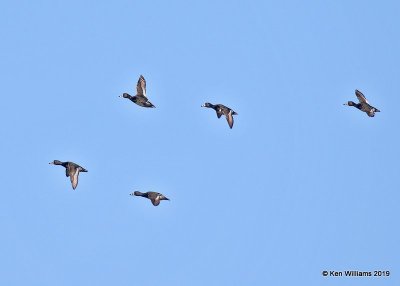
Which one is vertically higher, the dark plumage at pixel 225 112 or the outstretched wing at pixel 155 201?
the dark plumage at pixel 225 112

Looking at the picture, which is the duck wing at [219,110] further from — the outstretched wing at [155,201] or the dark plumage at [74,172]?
the dark plumage at [74,172]

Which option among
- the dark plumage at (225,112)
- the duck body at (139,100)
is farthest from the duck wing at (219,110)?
the duck body at (139,100)

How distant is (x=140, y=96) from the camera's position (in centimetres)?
8306

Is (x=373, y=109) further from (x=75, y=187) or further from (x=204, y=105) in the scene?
(x=75, y=187)

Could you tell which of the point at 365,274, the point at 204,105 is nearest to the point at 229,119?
the point at 204,105

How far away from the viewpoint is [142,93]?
3268 inches

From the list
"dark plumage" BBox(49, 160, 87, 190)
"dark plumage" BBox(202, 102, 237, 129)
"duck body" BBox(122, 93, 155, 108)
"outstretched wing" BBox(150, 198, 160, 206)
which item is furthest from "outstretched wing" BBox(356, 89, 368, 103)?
"dark plumage" BBox(49, 160, 87, 190)

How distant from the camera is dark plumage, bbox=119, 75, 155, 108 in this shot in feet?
272

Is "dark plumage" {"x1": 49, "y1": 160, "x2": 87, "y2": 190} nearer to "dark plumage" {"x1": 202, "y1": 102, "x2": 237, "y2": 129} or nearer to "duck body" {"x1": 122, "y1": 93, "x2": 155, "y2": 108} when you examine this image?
"duck body" {"x1": 122, "y1": 93, "x2": 155, "y2": 108}

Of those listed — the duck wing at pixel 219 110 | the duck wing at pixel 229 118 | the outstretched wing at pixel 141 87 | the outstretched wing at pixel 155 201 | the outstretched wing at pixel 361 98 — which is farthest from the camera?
the duck wing at pixel 219 110

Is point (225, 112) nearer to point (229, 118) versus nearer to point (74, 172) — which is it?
point (229, 118)

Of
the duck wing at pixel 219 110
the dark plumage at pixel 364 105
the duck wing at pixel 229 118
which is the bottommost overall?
the duck wing at pixel 229 118

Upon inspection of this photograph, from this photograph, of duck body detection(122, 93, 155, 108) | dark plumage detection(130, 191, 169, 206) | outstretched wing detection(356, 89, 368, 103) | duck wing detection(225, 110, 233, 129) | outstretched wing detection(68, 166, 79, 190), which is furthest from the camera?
duck wing detection(225, 110, 233, 129)

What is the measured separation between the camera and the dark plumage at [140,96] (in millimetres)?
82869
